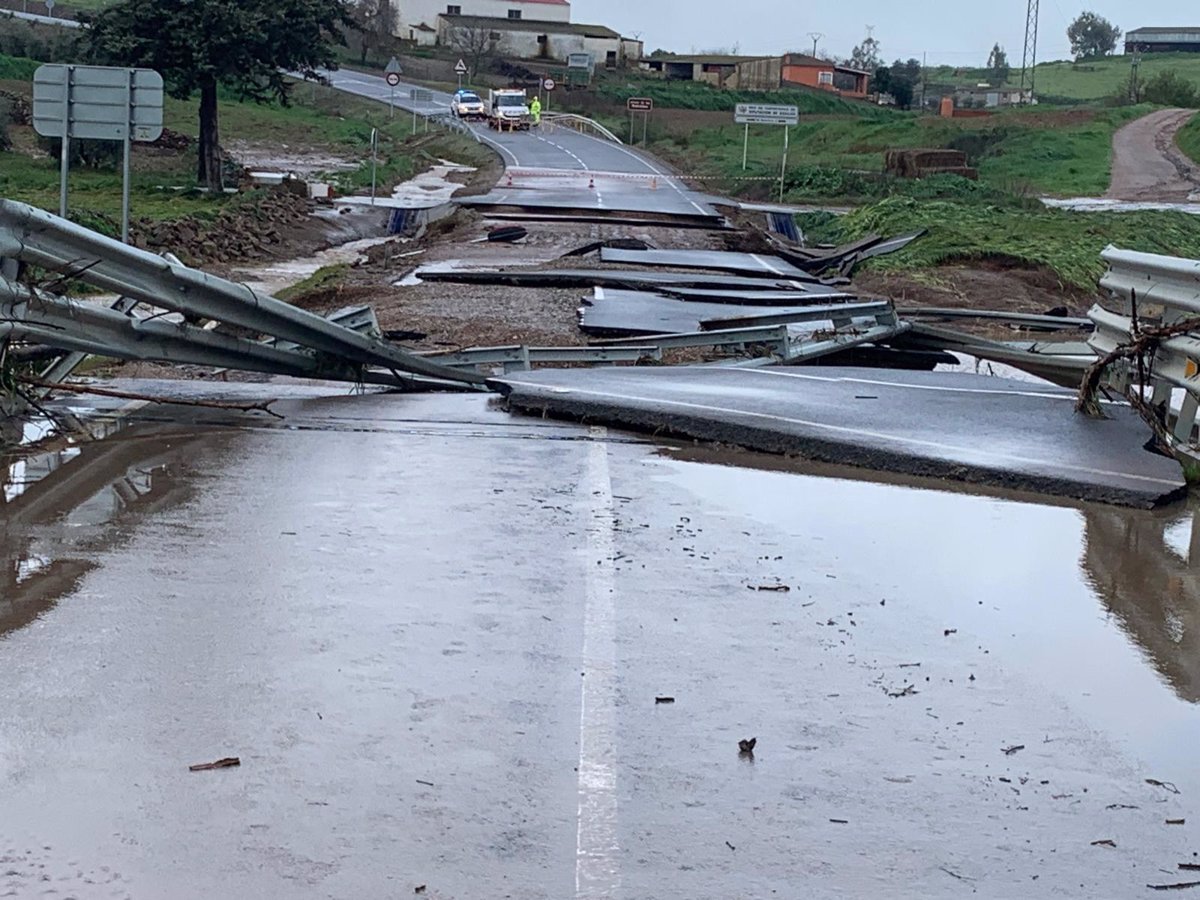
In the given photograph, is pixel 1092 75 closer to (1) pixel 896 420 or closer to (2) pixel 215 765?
(1) pixel 896 420

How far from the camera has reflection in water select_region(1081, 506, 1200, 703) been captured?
6254 millimetres

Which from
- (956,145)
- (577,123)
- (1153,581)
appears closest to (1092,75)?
(577,123)

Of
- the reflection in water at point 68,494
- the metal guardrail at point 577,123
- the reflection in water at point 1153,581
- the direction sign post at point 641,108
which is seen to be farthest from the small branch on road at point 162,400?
the metal guardrail at point 577,123

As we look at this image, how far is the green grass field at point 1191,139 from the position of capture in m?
75.2

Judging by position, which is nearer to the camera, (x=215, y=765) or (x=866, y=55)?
(x=215, y=765)

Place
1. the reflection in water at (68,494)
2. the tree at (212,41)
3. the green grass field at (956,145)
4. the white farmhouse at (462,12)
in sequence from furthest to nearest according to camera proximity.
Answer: the white farmhouse at (462,12)
the green grass field at (956,145)
the tree at (212,41)
the reflection in water at (68,494)

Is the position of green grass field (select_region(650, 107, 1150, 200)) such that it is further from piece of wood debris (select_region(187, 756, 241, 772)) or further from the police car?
piece of wood debris (select_region(187, 756, 241, 772))

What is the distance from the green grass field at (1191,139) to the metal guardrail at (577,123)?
27.7 meters

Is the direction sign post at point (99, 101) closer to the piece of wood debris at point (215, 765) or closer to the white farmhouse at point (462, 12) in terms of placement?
the piece of wood debris at point (215, 765)

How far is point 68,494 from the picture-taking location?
8.31 metres

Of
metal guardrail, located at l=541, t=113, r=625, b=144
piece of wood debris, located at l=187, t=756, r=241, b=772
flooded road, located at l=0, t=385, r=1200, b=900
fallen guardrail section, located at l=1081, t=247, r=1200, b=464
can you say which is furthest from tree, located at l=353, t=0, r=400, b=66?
piece of wood debris, located at l=187, t=756, r=241, b=772

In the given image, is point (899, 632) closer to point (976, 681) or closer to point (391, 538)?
point (976, 681)

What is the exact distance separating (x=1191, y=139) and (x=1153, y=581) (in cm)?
7745

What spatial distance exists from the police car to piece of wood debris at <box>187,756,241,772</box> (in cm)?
8550
